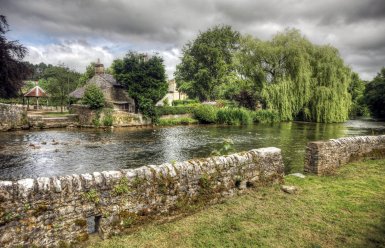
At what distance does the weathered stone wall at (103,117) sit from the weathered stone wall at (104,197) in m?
25.6

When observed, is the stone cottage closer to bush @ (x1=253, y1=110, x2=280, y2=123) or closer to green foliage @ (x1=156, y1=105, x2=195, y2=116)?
green foliage @ (x1=156, y1=105, x2=195, y2=116)

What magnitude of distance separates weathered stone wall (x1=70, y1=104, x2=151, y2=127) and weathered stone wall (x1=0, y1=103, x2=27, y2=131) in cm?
599

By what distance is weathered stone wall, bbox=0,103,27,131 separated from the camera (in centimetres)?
2587

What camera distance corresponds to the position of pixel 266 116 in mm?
40375

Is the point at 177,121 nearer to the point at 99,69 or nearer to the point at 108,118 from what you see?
the point at 108,118

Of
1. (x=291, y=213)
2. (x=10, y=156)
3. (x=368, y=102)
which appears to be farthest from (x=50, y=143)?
(x=368, y=102)

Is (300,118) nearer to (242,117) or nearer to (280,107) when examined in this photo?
(280,107)

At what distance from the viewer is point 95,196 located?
5309mm

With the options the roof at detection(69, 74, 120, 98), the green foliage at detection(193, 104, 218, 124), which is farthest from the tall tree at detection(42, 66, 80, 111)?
the green foliage at detection(193, 104, 218, 124)

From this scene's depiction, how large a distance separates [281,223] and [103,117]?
1129 inches

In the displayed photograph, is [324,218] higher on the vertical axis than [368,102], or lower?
lower

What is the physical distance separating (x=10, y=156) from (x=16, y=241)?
13781 mm

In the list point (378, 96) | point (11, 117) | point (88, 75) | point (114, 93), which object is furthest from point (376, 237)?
point (88, 75)

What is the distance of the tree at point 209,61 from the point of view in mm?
63000
